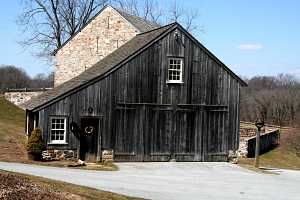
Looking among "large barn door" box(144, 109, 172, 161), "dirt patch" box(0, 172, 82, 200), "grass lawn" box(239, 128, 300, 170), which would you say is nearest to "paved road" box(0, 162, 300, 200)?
"large barn door" box(144, 109, 172, 161)

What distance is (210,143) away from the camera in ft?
93.9

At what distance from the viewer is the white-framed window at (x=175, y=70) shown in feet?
91.4

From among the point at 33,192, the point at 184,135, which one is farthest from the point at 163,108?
the point at 33,192

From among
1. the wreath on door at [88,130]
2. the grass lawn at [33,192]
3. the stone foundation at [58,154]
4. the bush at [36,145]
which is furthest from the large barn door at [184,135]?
the grass lawn at [33,192]

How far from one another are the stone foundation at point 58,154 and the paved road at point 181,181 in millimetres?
2518

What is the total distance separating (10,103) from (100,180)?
31.6 meters

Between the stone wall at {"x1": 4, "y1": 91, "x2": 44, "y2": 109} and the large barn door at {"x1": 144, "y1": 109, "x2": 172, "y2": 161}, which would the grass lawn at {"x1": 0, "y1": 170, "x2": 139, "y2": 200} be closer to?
the large barn door at {"x1": 144, "y1": 109, "x2": 172, "y2": 161}

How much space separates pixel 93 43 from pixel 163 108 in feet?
41.2

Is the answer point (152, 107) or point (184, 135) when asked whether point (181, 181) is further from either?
point (184, 135)

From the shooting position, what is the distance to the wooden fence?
37.5 m

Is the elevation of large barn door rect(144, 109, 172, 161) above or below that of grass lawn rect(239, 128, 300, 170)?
above

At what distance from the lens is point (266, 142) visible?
4391cm

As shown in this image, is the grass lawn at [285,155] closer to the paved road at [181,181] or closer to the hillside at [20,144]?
the hillside at [20,144]

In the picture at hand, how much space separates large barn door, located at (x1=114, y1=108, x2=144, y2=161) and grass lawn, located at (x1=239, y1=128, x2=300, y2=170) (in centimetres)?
865
